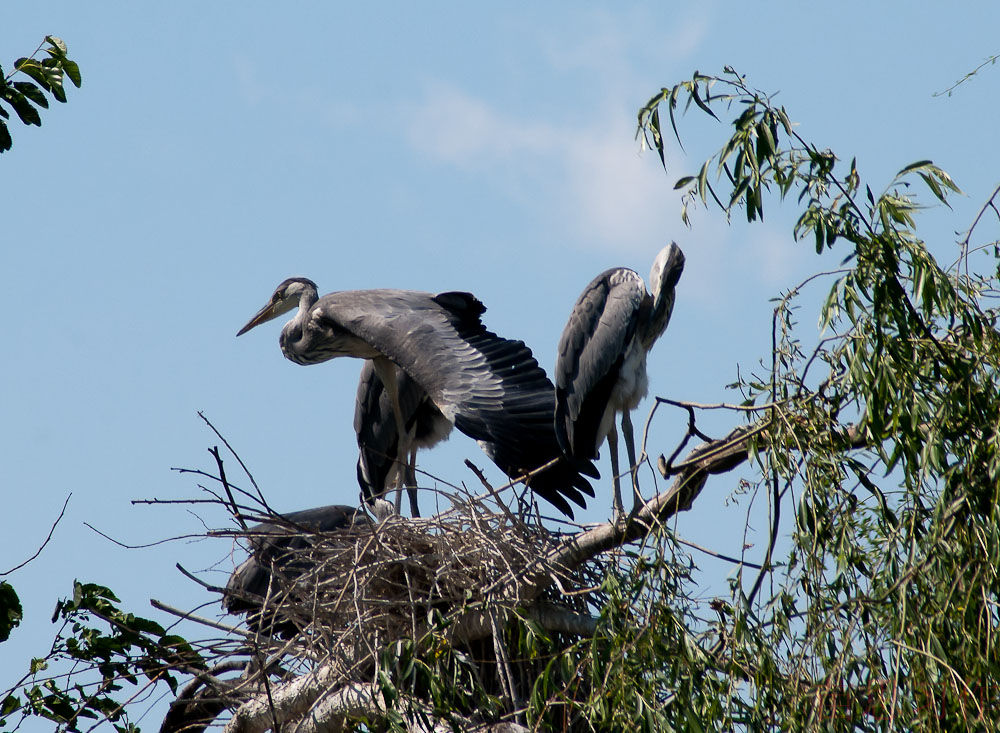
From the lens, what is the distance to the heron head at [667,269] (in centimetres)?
623

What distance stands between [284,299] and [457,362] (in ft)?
7.97

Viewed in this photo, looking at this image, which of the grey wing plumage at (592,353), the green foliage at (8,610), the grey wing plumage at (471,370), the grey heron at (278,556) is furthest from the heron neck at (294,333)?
the green foliage at (8,610)

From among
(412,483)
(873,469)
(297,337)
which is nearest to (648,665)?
(873,469)

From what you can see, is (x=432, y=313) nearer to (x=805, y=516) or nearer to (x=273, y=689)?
(x=273, y=689)

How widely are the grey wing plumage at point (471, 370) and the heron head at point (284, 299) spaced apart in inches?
34.0

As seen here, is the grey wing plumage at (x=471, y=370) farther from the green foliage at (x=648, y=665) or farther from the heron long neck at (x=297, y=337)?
the green foliage at (x=648, y=665)

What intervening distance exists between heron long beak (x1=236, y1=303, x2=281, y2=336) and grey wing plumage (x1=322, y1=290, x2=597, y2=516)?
1179mm

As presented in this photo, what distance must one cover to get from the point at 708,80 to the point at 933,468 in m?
1.26

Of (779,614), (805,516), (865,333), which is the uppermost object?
(865,333)

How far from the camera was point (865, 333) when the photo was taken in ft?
13.5

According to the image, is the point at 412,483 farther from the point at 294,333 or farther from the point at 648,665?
the point at 648,665

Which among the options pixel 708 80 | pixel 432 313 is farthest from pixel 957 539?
pixel 432 313

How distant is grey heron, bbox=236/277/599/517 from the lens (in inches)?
245

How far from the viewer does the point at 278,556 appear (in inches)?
240
